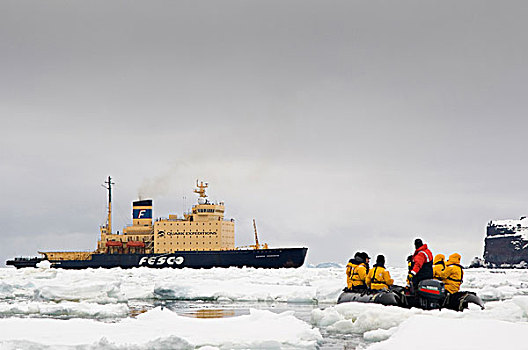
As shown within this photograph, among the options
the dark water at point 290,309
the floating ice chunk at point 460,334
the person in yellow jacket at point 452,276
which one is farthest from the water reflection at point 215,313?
the floating ice chunk at point 460,334

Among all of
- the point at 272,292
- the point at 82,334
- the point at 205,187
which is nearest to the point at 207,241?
the point at 205,187

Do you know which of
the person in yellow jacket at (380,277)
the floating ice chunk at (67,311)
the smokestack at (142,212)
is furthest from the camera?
the smokestack at (142,212)

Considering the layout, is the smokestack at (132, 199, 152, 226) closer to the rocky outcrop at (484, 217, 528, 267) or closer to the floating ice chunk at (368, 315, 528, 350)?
the floating ice chunk at (368, 315, 528, 350)

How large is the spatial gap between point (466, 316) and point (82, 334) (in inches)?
234

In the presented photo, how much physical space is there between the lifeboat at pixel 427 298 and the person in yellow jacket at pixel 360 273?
55 cm

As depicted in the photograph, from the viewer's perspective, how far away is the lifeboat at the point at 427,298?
10969 millimetres

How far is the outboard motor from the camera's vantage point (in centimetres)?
1091

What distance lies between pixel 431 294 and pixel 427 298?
0.21 meters

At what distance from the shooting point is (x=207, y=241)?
159ft

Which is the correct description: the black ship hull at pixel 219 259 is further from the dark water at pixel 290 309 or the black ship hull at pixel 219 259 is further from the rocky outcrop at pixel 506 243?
the rocky outcrop at pixel 506 243

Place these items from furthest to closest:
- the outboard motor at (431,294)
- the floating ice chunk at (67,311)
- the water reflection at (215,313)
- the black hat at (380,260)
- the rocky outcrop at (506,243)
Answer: the rocky outcrop at (506,243)
the water reflection at (215,313)
the floating ice chunk at (67,311)
the black hat at (380,260)
the outboard motor at (431,294)

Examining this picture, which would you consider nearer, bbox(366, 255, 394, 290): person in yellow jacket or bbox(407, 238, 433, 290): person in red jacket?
bbox(407, 238, 433, 290): person in red jacket

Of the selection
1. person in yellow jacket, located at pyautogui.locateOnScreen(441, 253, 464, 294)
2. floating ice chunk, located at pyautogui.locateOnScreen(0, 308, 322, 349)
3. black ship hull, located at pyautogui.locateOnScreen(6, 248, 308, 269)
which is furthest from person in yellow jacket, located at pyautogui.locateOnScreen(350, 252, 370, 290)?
black ship hull, located at pyautogui.locateOnScreen(6, 248, 308, 269)

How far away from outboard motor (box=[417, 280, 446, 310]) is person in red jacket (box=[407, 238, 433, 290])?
0.13 m
